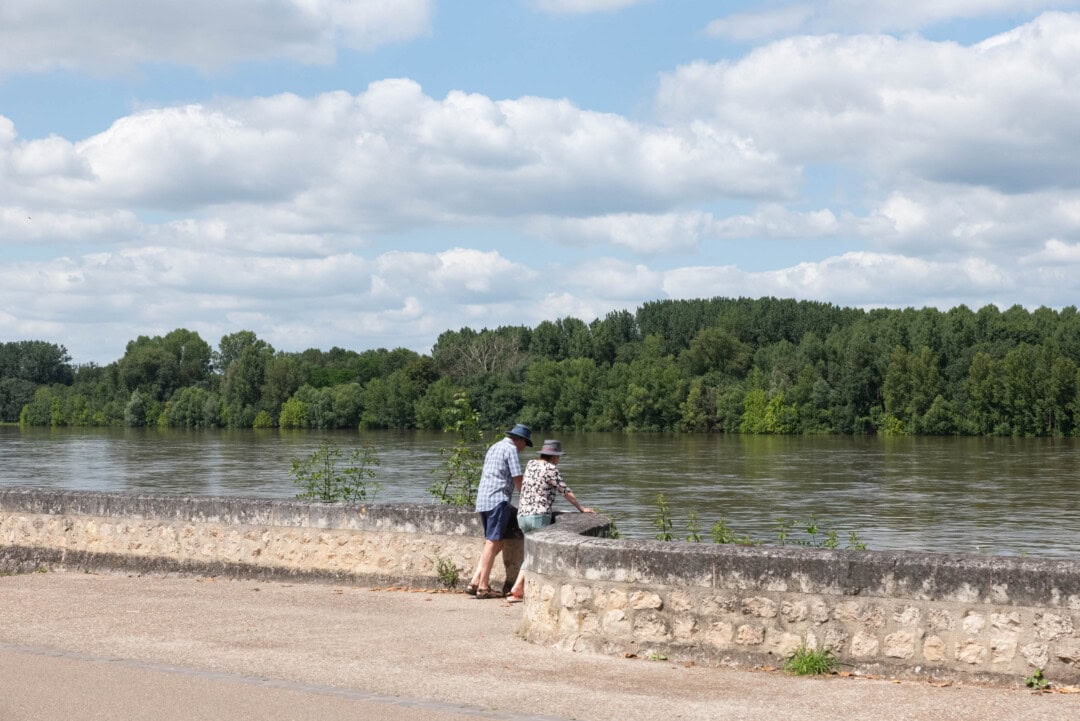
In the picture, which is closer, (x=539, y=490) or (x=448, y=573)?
(x=539, y=490)

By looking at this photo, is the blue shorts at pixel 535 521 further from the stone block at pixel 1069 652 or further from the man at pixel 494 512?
the stone block at pixel 1069 652

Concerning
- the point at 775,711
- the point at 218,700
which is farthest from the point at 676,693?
the point at 218,700

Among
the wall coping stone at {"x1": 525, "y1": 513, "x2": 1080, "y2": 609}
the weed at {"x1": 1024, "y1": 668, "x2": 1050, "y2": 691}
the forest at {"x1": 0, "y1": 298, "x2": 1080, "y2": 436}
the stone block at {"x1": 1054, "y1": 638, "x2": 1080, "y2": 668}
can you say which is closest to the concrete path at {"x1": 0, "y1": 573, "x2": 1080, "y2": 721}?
the weed at {"x1": 1024, "y1": 668, "x2": 1050, "y2": 691}

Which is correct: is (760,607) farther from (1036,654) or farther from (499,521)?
(499,521)

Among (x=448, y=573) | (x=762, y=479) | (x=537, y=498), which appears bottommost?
(x=762, y=479)

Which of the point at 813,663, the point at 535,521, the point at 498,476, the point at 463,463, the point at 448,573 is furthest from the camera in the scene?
the point at 463,463

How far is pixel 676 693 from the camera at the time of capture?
20.4ft

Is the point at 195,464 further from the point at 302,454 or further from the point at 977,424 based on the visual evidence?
the point at 977,424

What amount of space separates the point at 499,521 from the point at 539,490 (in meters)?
0.44

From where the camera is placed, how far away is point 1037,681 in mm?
6188

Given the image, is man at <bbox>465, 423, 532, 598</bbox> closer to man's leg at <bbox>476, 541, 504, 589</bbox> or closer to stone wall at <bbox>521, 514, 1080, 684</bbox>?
man's leg at <bbox>476, 541, 504, 589</bbox>

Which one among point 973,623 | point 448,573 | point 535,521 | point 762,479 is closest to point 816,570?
point 973,623

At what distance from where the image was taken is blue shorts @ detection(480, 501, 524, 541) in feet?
29.6

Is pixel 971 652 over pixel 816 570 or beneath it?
beneath
